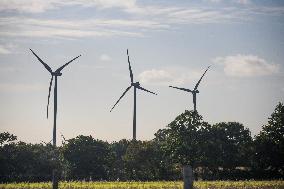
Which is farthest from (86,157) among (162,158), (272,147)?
(272,147)

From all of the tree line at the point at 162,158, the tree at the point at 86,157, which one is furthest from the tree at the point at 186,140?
the tree at the point at 86,157

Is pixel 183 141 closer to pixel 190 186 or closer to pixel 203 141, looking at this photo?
pixel 203 141

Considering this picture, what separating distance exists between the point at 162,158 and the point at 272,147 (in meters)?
24.8

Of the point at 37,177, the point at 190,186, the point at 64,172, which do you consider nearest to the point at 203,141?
the point at 64,172

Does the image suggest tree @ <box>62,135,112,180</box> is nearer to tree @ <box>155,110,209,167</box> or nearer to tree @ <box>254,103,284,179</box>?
tree @ <box>155,110,209,167</box>

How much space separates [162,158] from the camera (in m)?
95.3

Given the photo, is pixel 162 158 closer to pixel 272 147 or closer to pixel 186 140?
pixel 186 140

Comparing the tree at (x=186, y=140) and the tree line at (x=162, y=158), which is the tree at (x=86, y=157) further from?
the tree at (x=186, y=140)

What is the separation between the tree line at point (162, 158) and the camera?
88.2 meters

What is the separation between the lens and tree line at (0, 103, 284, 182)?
88231 mm

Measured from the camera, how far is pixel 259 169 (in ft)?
315

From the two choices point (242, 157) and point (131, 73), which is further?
point (131, 73)

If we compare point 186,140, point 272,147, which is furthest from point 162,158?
point 272,147

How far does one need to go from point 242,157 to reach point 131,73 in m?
35.8
